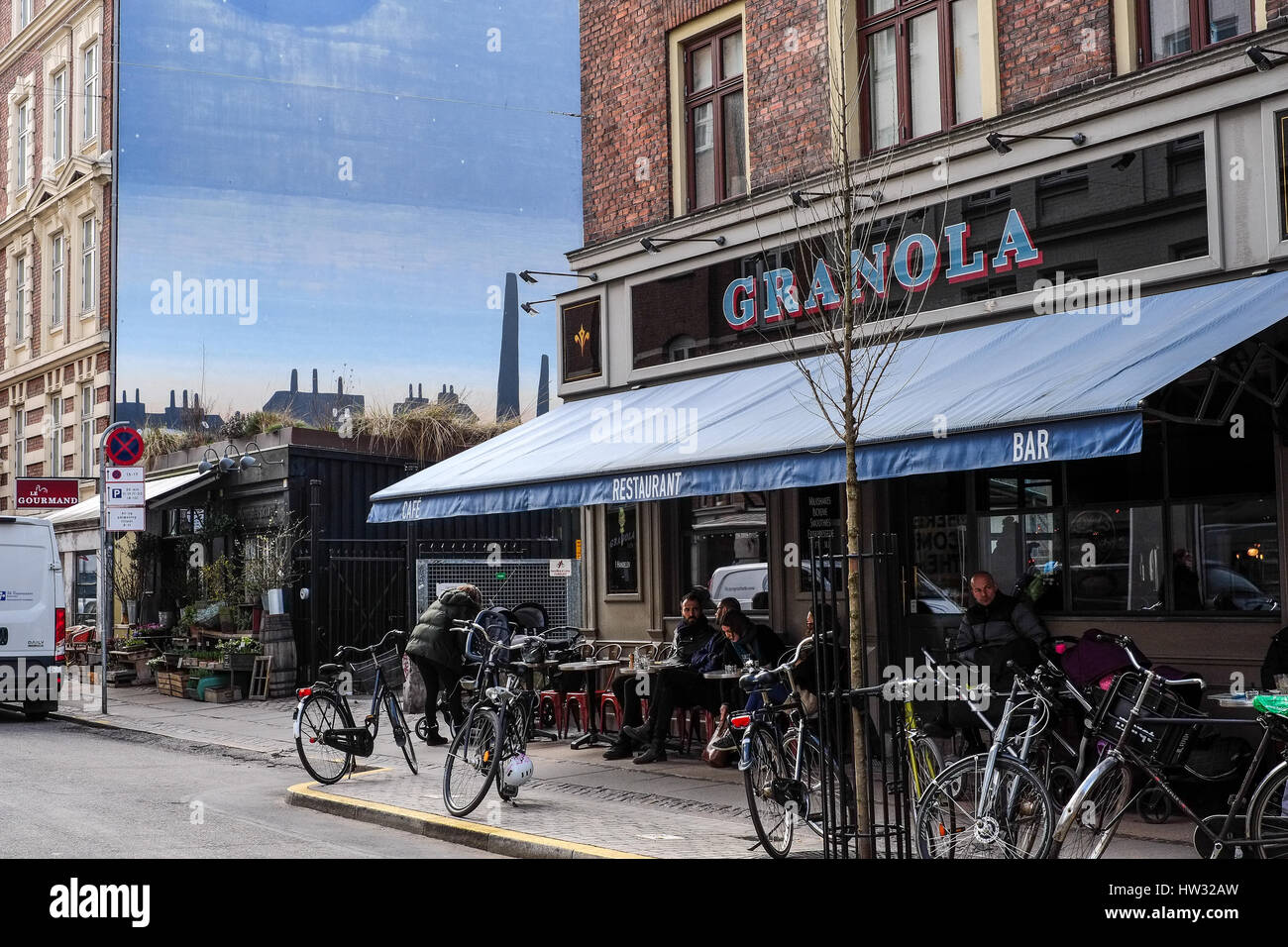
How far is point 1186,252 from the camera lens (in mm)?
9453

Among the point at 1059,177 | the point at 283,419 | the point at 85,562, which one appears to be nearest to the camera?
the point at 1059,177

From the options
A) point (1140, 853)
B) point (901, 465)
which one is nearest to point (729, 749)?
point (901, 465)

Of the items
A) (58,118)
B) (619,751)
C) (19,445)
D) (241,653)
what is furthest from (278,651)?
(58,118)

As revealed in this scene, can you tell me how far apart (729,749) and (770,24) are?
712 centimetres

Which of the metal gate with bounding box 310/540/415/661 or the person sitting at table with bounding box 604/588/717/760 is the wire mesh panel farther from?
the person sitting at table with bounding box 604/588/717/760

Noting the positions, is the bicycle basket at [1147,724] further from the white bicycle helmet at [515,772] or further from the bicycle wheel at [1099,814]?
the white bicycle helmet at [515,772]

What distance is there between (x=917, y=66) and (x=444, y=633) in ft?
22.0

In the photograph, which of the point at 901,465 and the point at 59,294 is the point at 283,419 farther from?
the point at 901,465

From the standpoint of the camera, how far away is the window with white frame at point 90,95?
Result: 1109 inches

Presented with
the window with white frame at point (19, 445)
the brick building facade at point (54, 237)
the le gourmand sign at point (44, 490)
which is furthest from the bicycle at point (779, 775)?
the window with white frame at point (19, 445)

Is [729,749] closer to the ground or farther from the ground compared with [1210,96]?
closer to the ground

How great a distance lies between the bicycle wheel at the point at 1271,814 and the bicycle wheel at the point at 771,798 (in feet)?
8.41

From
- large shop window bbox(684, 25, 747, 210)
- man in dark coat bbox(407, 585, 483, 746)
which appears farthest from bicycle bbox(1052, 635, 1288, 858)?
large shop window bbox(684, 25, 747, 210)
